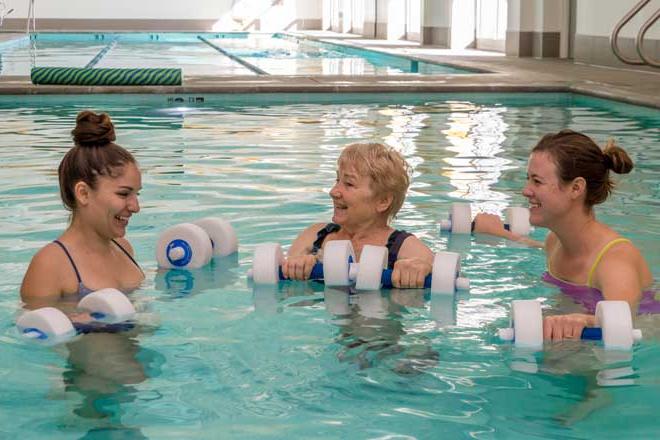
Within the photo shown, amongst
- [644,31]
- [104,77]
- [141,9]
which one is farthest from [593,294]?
[141,9]

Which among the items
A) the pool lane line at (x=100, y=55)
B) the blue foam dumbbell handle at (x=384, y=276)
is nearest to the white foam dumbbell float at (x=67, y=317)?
the blue foam dumbbell handle at (x=384, y=276)

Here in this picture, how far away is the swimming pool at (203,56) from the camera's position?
18750 mm

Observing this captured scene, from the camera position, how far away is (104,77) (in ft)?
42.4

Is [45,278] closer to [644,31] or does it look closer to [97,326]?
[97,326]

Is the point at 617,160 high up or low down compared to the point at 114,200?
up

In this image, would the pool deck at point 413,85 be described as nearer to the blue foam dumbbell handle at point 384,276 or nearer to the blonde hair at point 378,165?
the blonde hair at point 378,165

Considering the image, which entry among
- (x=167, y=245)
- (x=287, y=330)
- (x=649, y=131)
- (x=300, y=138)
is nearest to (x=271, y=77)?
(x=300, y=138)

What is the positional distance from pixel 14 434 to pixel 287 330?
1.26 m

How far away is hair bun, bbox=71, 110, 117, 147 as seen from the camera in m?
3.67

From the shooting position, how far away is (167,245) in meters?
4.77

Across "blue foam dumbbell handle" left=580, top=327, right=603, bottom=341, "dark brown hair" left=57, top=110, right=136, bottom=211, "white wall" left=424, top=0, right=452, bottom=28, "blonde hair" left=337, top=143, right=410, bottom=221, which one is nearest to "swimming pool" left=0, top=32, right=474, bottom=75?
"white wall" left=424, top=0, right=452, bottom=28

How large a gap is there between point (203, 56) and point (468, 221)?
18.7 metres

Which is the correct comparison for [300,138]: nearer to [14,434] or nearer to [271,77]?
[271,77]

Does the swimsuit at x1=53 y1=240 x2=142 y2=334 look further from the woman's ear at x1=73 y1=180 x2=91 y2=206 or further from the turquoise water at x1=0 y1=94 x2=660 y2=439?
the woman's ear at x1=73 y1=180 x2=91 y2=206
